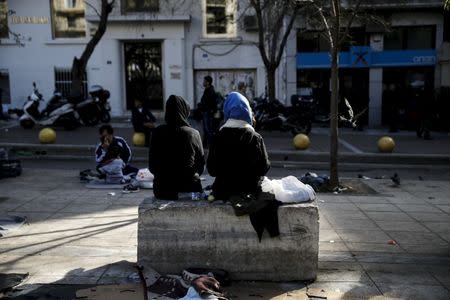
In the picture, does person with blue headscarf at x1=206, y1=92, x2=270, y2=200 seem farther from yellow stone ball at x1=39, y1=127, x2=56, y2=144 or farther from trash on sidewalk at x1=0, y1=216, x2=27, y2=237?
yellow stone ball at x1=39, y1=127, x2=56, y2=144

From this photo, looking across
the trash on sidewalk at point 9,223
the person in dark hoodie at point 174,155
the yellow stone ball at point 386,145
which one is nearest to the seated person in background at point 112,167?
the trash on sidewalk at point 9,223

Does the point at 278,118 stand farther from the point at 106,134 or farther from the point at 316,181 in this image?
the point at 106,134

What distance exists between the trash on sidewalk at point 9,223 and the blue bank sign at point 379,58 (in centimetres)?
1704

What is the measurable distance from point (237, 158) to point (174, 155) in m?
0.84

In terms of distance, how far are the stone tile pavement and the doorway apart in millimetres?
14887

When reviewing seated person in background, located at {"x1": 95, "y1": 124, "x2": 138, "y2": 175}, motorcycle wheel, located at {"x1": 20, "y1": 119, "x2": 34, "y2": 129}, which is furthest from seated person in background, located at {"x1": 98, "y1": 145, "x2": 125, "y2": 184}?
motorcycle wheel, located at {"x1": 20, "y1": 119, "x2": 34, "y2": 129}

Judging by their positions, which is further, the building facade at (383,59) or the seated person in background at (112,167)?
the building facade at (383,59)

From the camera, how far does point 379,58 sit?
876 inches

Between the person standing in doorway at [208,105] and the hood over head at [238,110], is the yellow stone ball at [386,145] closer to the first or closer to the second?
the person standing in doorway at [208,105]

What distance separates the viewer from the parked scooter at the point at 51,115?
58.5 feet

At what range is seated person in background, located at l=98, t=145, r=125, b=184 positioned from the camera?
990 cm

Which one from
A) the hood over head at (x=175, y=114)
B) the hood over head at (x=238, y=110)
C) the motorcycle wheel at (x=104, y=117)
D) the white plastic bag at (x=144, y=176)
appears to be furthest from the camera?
the motorcycle wheel at (x=104, y=117)

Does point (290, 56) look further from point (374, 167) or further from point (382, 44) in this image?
point (374, 167)

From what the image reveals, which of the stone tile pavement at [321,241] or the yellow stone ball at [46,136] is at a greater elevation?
the yellow stone ball at [46,136]
